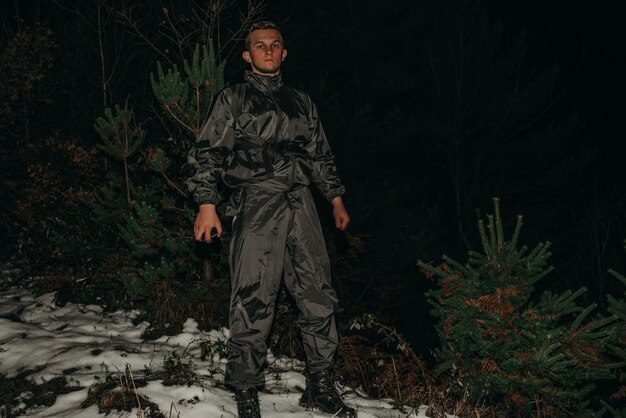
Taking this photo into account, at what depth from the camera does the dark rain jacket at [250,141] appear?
3.76m

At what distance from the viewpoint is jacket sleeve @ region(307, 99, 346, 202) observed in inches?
163

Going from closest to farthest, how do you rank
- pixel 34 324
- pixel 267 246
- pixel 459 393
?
pixel 267 246
pixel 459 393
pixel 34 324

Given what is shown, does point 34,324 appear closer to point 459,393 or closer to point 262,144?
point 262,144

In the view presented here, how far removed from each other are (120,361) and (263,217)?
1816 mm

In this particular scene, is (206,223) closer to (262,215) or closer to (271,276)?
(262,215)

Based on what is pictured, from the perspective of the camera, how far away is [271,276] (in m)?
3.75

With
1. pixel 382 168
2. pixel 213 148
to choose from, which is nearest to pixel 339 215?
pixel 213 148

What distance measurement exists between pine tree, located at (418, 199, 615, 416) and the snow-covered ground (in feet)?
1.82

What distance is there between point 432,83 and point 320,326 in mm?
13007

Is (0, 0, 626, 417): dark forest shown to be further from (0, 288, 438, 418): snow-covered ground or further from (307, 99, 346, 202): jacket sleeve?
(307, 99, 346, 202): jacket sleeve

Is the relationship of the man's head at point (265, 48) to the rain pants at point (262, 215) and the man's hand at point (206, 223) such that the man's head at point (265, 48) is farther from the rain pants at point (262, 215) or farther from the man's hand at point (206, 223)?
the man's hand at point (206, 223)

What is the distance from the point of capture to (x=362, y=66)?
15562 mm

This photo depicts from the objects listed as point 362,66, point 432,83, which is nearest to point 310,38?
point 362,66

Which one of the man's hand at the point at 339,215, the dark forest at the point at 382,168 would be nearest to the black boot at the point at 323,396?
the dark forest at the point at 382,168
